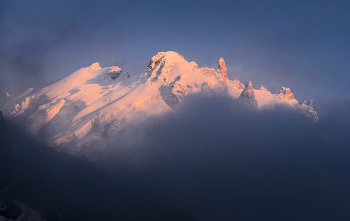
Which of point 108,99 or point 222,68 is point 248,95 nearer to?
point 222,68

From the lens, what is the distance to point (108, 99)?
151000 mm

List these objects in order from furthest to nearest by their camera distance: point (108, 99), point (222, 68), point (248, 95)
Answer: point (222, 68) < point (248, 95) < point (108, 99)

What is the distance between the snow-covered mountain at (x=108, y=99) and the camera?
127 metres

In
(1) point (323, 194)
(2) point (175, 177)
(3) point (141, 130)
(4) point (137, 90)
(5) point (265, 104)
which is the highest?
(5) point (265, 104)

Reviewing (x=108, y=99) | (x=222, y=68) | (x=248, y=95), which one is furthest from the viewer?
(x=222, y=68)

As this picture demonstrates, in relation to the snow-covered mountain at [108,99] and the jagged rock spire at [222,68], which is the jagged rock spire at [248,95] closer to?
the snow-covered mountain at [108,99]

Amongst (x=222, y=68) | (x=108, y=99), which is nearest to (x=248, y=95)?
(x=222, y=68)

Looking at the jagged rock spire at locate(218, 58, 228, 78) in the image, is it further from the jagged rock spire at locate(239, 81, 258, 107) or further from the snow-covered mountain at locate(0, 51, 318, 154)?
the jagged rock spire at locate(239, 81, 258, 107)

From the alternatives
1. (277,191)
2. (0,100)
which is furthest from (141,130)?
(0,100)

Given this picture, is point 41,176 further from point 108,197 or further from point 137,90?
point 137,90

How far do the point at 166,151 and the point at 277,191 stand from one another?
58.8 meters

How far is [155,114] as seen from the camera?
131250mm

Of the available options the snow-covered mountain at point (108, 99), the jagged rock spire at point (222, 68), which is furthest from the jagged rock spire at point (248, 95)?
the jagged rock spire at point (222, 68)

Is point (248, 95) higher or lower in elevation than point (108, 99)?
higher
